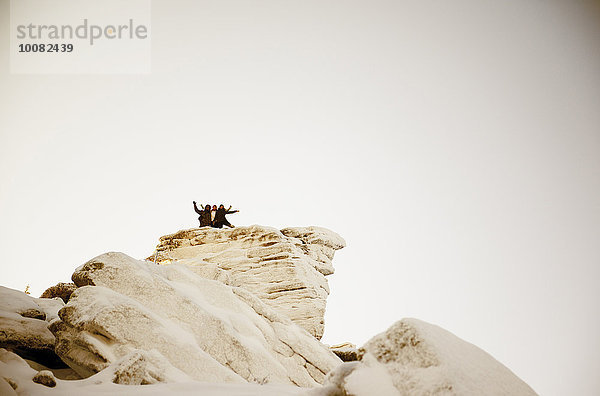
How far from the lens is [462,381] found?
14.0 feet

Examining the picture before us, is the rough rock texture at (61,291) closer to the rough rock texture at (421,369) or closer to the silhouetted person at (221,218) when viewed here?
the silhouetted person at (221,218)

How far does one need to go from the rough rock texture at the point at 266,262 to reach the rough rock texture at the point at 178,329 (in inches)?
277

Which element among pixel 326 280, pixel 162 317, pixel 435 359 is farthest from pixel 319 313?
pixel 435 359

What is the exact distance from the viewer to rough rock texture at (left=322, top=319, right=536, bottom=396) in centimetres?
429

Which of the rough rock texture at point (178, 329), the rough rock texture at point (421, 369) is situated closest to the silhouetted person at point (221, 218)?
the rough rock texture at point (178, 329)

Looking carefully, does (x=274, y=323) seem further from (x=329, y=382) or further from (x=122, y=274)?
(x=329, y=382)

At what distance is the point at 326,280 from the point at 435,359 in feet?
78.1

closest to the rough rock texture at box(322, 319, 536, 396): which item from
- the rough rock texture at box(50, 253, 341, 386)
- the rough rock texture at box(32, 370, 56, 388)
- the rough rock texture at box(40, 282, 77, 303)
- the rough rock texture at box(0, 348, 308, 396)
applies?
the rough rock texture at box(0, 348, 308, 396)

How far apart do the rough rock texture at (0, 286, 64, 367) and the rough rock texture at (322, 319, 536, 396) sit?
8.85 metres

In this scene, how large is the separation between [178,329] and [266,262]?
13.6 metres

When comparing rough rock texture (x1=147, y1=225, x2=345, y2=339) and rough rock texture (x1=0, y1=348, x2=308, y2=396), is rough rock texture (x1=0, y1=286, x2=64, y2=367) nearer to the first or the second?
rough rock texture (x1=0, y1=348, x2=308, y2=396)

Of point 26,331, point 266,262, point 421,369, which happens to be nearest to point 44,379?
point 26,331

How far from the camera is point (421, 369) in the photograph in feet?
14.7

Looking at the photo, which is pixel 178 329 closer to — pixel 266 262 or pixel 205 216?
pixel 266 262
